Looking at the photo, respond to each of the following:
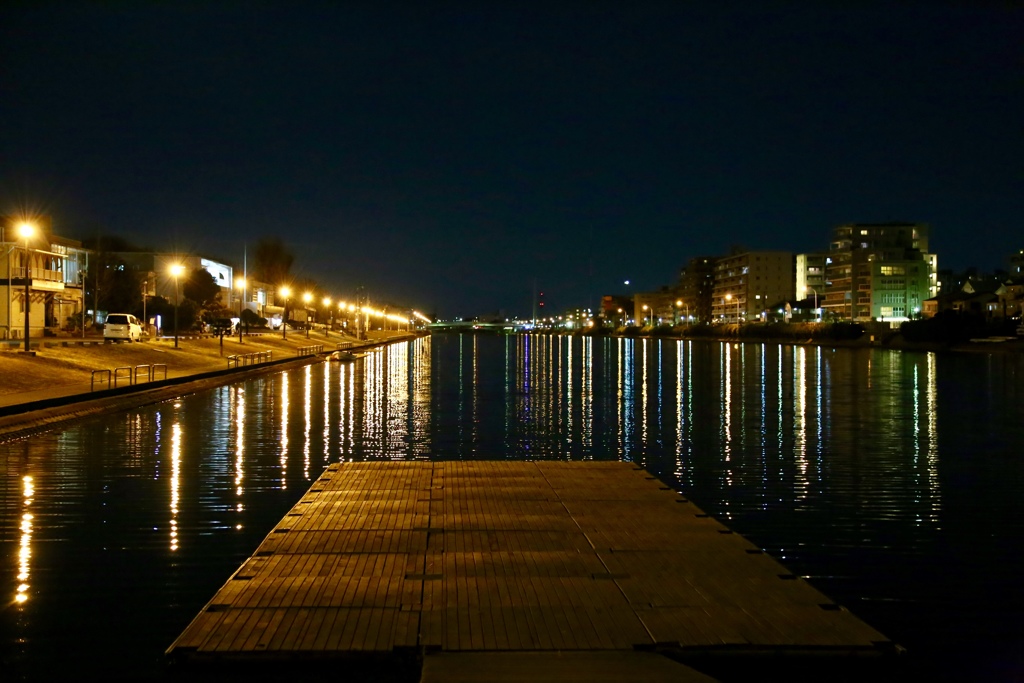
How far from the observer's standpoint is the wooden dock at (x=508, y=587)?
21.9ft

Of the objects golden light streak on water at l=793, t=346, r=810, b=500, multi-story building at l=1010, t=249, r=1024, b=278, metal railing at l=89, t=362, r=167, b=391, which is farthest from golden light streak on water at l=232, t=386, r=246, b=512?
multi-story building at l=1010, t=249, r=1024, b=278

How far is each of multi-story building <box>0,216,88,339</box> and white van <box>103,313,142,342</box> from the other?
407cm

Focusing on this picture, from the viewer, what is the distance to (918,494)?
13.2 metres

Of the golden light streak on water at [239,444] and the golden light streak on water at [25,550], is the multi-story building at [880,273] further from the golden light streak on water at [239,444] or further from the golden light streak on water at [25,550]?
the golden light streak on water at [25,550]

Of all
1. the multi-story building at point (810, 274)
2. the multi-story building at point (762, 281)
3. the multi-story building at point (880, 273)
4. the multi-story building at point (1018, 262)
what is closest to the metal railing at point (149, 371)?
the multi-story building at point (880, 273)

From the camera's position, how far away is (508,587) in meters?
7.82

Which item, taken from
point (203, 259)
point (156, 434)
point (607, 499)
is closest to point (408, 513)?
point (607, 499)

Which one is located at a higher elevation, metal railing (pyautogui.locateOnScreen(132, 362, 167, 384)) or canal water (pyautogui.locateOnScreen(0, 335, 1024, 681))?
metal railing (pyautogui.locateOnScreen(132, 362, 167, 384))

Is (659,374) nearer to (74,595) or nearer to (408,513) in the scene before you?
(408,513)

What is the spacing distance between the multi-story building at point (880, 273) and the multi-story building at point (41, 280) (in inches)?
4119

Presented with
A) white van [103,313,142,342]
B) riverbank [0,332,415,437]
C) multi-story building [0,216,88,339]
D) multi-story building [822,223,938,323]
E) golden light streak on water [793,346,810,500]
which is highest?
multi-story building [822,223,938,323]

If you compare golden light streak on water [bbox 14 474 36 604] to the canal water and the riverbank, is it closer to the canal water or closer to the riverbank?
the canal water

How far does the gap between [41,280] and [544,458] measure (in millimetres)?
50177

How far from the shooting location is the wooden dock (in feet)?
21.9
